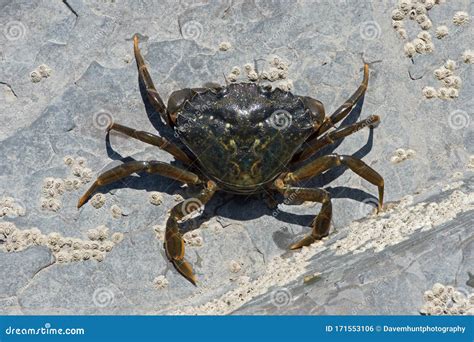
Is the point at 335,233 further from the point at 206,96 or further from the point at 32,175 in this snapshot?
the point at 32,175

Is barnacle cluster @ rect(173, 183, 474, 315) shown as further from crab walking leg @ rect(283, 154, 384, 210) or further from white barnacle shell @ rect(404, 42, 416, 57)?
white barnacle shell @ rect(404, 42, 416, 57)

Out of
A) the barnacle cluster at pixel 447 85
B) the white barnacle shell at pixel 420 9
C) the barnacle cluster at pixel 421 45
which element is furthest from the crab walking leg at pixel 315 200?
the white barnacle shell at pixel 420 9

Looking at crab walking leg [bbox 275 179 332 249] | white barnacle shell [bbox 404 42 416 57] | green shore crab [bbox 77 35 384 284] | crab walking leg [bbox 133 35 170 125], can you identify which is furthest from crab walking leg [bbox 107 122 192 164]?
white barnacle shell [bbox 404 42 416 57]

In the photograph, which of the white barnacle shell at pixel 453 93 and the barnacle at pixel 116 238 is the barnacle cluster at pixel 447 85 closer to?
the white barnacle shell at pixel 453 93

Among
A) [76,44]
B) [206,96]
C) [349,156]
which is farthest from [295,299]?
[76,44]

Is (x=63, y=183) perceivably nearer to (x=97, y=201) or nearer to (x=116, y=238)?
(x=97, y=201)

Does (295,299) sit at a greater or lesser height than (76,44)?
lesser

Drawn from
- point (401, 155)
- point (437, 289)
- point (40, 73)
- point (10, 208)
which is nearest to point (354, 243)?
point (437, 289)
